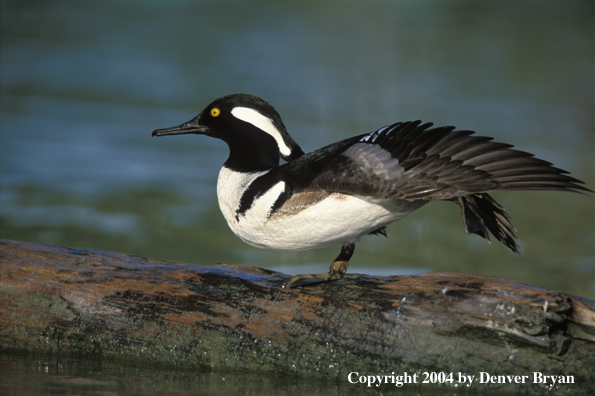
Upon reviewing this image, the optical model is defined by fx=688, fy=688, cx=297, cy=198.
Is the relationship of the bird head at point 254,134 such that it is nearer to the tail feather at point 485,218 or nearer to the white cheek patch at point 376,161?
the white cheek patch at point 376,161

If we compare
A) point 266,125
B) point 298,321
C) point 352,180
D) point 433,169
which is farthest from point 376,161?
point 266,125

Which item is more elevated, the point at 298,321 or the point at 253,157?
the point at 253,157

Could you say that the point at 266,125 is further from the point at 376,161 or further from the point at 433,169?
the point at 433,169

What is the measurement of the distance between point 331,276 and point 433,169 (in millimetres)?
1054

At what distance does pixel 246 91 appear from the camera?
15086 mm

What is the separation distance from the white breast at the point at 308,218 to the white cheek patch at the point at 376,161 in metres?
0.26

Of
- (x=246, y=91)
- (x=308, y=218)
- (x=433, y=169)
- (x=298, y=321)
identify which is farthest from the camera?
(x=246, y=91)

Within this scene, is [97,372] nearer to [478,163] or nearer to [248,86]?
[478,163]

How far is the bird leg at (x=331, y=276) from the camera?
4.46 meters

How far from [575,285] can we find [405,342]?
3580 millimetres

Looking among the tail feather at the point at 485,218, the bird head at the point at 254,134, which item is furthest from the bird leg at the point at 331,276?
the tail feather at the point at 485,218

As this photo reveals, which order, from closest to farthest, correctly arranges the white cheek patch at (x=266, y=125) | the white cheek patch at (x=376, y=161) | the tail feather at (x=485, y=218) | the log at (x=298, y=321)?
the log at (x=298, y=321) < the white cheek patch at (x=376, y=161) < the tail feather at (x=485, y=218) < the white cheek patch at (x=266, y=125)

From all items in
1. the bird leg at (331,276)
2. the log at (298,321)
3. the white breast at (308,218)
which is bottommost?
the log at (298,321)

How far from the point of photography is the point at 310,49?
68.7 feet
